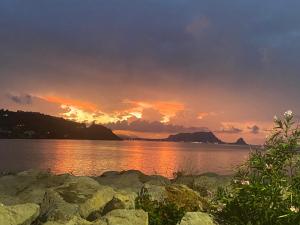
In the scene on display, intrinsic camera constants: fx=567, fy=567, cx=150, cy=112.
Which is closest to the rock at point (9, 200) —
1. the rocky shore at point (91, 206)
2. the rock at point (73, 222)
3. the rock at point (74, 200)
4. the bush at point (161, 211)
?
the rocky shore at point (91, 206)

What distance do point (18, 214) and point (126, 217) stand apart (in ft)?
9.44

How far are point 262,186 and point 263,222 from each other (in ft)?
2.89

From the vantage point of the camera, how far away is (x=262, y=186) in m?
14.1

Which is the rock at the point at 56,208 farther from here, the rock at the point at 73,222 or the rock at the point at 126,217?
the rock at the point at 126,217

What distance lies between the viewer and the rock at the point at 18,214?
47.1 ft


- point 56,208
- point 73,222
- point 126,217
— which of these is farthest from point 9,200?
point 126,217

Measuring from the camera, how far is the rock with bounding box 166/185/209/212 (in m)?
16.4

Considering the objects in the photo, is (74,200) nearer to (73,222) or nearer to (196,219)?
(73,222)

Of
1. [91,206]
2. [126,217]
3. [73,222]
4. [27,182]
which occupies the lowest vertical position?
[73,222]

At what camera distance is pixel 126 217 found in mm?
14312

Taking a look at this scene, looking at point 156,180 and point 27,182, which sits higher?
point 156,180

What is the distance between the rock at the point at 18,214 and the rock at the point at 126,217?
2207 millimetres

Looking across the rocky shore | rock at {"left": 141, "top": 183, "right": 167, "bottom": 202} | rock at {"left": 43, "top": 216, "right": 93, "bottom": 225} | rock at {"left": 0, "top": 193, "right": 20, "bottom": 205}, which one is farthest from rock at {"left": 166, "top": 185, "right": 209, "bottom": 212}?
rock at {"left": 0, "top": 193, "right": 20, "bottom": 205}

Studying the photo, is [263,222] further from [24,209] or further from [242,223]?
[24,209]
